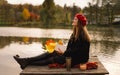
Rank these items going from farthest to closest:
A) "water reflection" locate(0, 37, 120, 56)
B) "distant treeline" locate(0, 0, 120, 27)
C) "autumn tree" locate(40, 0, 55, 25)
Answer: "distant treeline" locate(0, 0, 120, 27) → "autumn tree" locate(40, 0, 55, 25) → "water reflection" locate(0, 37, 120, 56)

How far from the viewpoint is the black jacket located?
9680 mm

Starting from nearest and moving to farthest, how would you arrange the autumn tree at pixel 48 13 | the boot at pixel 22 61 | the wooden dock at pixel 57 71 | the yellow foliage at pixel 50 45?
the wooden dock at pixel 57 71, the boot at pixel 22 61, the yellow foliage at pixel 50 45, the autumn tree at pixel 48 13

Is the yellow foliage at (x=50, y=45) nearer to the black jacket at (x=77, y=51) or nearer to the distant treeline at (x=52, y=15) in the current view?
the black jacket at (x=77, y=51)

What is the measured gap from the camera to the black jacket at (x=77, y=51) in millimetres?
9680

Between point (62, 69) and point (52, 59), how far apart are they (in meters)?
0.65

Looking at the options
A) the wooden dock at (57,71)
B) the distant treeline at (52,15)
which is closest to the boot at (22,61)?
the wooden dock at (57,71)

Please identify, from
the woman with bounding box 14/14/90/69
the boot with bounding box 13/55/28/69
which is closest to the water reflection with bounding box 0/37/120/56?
the woman with bounding box 14/14/90/69

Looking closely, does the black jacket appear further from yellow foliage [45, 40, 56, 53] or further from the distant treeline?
the distant treeline

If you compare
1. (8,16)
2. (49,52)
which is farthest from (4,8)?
(49,52)

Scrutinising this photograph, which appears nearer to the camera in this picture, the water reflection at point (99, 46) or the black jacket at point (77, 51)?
the black jacket at point (77, 51)

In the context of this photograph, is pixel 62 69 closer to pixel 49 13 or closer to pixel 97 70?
pixel 97 70

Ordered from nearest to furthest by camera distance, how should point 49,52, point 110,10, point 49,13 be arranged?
point 49,52, point 49,13, point 110,10

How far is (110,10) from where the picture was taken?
3807 inches

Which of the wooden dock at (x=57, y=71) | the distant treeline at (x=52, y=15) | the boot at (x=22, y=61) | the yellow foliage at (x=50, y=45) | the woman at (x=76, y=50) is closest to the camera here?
the wooden dock at (x=57, y=71)
